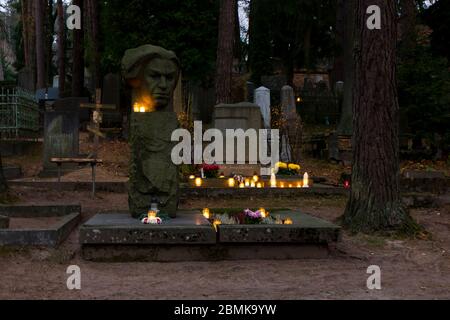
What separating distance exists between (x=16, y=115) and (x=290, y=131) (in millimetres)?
9740

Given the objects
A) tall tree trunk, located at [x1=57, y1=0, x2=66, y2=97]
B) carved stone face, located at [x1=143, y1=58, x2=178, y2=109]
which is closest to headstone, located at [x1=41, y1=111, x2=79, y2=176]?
carved stone face, located at [x1=143, y1=58, x2=178, y2=109]

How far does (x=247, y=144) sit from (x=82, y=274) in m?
8.93

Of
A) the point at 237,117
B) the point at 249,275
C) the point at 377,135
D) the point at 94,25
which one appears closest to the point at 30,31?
the point at 94,25

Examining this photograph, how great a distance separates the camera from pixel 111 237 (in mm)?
6664

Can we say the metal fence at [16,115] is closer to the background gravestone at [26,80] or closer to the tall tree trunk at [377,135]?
the background gravestone at [26,80]

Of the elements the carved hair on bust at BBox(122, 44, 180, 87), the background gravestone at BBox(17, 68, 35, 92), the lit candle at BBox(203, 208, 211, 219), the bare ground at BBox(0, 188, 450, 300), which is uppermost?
the background gravestone at BBox(17, 68, 35, 92)

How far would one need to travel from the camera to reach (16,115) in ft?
63.9

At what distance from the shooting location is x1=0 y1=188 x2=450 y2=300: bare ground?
212 inches

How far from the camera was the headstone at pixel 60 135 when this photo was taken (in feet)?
49.9

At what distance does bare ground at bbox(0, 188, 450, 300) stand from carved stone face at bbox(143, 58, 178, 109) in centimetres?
230

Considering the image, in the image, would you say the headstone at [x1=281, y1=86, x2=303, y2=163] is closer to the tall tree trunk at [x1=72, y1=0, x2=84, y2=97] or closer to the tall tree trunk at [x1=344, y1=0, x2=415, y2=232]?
the tall tree trunk at [x1=344, y1=0, x2=415, y2=232]

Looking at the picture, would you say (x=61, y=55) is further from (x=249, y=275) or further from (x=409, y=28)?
(x=249, y=275)

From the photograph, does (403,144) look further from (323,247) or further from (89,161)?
(323,247)

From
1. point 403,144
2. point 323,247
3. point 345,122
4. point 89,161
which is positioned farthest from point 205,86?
point 323,247
